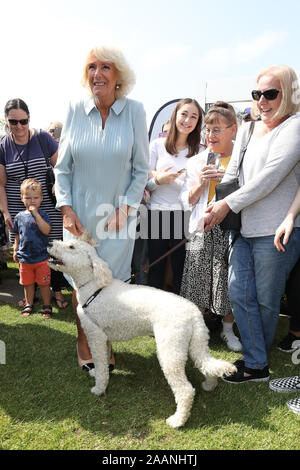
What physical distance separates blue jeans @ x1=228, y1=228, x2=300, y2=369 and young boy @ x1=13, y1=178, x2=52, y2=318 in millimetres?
2530

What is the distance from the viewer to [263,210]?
2.75 metres

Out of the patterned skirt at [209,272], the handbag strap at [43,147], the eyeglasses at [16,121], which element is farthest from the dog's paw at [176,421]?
the eyeglasses at [16,121]

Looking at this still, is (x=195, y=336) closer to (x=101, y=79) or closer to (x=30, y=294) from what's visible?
(x=101, y=79)

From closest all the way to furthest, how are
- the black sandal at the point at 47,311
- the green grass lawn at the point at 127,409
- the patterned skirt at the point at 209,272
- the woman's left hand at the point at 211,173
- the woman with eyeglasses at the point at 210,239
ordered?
the green grass lawn at the point at 127,409, the woman's left hand at the point at 211,173, the woman with eyeglasses at the point at 210,239, the patterned skirt at the point at 209,272, the black sandal at the point at 47,311

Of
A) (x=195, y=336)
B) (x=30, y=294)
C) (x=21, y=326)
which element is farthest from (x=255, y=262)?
(x=30, y=294)

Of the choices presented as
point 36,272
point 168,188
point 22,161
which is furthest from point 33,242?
point 168,188

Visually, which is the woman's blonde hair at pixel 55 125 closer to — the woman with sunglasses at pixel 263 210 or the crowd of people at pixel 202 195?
the crowd of people at pixel 202 195

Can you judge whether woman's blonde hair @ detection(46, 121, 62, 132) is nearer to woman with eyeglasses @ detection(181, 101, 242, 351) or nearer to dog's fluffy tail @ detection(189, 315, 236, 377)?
woman with eyeglasses @ detection(181, 101, 242, 351)

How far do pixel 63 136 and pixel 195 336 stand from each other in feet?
5.93

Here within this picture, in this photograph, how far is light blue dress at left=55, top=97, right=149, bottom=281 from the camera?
264 cm

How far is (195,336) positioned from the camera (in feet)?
7.95

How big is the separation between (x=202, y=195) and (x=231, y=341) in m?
1.51

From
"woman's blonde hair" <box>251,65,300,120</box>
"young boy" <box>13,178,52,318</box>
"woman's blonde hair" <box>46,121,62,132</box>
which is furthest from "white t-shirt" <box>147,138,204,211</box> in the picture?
"woman's blonde hair" <box>46,121,62,132</box>

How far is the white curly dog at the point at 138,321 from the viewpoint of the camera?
236 cm
